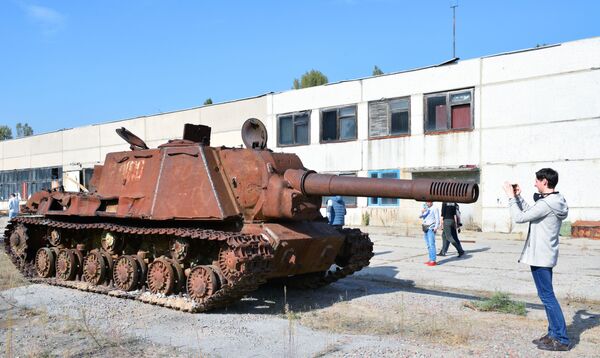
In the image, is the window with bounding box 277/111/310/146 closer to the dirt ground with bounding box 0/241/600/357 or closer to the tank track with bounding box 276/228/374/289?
the tank track with bounding box 276/228/374/289

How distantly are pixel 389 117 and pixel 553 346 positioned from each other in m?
20.5

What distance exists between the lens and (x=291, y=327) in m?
8.52

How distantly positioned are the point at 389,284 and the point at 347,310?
119 inches

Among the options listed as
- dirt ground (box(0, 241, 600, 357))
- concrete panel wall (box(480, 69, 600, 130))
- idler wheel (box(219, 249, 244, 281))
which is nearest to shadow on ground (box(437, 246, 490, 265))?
dirt ground (box(0, 241, 600, 357))

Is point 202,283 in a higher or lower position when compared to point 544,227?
lower

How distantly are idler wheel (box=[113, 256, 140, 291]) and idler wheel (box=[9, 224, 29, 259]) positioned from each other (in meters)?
3.41

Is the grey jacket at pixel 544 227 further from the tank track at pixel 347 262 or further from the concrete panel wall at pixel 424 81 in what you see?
the concrete panel wall at pixel 424 81

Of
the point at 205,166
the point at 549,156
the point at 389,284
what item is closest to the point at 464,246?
the point at 549,156

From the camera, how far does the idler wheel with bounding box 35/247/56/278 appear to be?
43.1ft

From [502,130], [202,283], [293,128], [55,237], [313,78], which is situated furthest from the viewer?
[313,78]

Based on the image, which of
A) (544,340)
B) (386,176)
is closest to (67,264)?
(544,340)

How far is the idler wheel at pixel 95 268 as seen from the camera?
11969 mm

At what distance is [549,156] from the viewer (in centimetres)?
2288

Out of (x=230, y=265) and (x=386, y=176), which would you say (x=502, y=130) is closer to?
(x=386, y=176)
